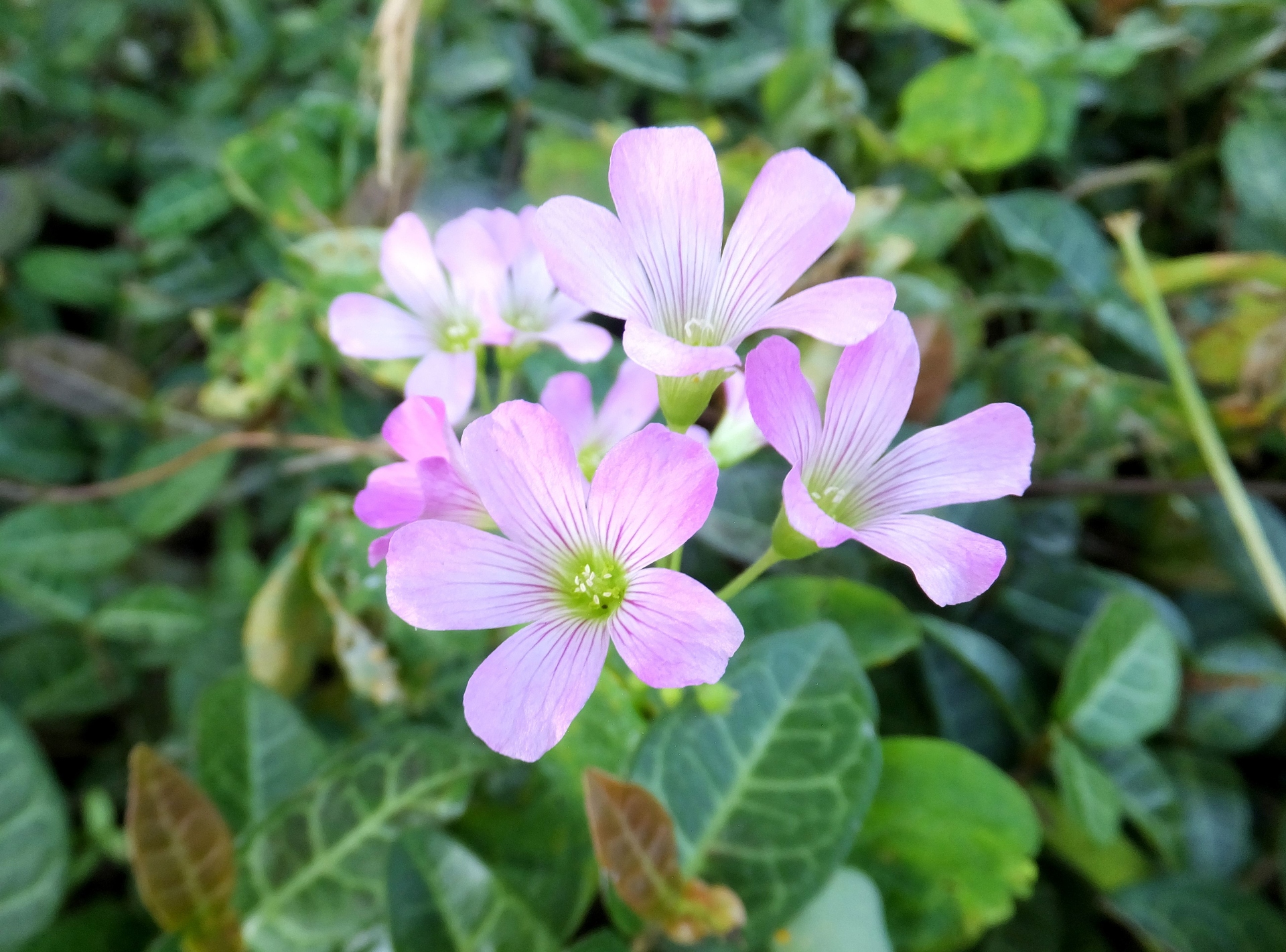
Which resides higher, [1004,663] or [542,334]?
[542,334]

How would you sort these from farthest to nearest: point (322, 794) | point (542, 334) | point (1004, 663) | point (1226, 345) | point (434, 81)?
1. point (434, 81)
2. point (1226, 345)
3. point (1004, 663)
4. point (322, 794)
5. point (542, 334)

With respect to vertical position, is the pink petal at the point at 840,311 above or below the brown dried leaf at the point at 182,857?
above

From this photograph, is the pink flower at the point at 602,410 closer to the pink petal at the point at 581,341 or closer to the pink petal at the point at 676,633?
the pink petal at the point at 581,341

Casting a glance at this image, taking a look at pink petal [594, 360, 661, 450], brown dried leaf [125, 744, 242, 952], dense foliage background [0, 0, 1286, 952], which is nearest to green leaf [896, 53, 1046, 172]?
dense foliage background [0, 0, 1286, 952]

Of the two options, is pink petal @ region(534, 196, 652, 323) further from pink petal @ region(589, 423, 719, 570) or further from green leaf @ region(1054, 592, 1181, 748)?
green leaf @ region(1054, 592, 1181, 748)

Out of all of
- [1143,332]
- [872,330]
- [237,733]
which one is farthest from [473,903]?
[1143,332]

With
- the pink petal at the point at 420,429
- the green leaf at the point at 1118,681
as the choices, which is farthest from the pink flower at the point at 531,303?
the green leaf at the point at 1118,681

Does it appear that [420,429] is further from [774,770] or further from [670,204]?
[774,770]

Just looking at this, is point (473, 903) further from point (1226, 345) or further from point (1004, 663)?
point (1226, 345)
